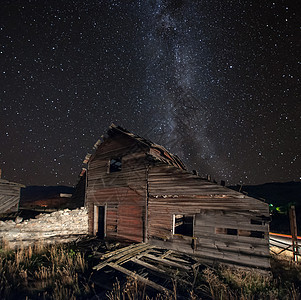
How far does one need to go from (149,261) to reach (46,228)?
7583 millimetres

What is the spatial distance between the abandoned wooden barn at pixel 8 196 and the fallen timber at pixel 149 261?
14322 mm

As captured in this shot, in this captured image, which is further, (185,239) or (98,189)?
(98,189)

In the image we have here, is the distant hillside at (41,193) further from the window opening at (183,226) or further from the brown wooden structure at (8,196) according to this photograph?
the window opening at (183,226)

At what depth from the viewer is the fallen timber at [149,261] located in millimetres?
7828

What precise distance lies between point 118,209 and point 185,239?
17.3 feet

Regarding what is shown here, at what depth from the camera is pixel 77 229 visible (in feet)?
47.5

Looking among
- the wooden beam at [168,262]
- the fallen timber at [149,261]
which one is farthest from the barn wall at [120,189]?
the wooden beam at [168,262]

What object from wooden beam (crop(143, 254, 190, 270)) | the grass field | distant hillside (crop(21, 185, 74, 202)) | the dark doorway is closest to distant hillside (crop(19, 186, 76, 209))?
distant hillside (crop(21, 185, 74, 202))

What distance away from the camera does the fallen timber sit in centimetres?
783

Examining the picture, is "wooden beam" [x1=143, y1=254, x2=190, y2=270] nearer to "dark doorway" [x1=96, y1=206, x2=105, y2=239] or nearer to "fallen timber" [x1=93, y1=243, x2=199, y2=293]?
"fallen timber" [x1=93, y1=243, x2=199, y2=293]

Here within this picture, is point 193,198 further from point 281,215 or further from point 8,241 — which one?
point 281,215

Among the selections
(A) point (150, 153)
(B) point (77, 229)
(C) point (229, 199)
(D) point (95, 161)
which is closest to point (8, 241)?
(B) point (77, 229)

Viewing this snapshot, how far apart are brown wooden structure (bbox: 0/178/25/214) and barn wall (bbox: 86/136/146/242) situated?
906 cm

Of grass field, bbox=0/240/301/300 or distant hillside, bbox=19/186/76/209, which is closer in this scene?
grass field, bbox=0/240/301/300
